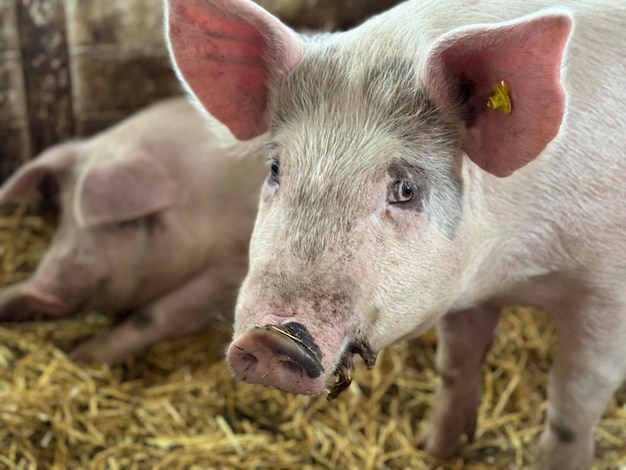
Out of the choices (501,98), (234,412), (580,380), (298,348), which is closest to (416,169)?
(501,98)

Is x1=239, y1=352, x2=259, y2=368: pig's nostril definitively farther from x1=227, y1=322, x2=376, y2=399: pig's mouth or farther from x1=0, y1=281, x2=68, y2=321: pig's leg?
x1=0, y1=281, x2=68, y2=321: pig's leg

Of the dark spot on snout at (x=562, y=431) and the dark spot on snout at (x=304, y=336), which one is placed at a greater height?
the dark spot on snout at (x=304, y=336)

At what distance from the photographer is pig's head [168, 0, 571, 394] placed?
142cm

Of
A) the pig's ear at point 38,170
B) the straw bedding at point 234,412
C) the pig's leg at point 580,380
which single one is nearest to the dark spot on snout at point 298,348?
the pig's leg at point 580,380

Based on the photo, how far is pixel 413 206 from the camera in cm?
158

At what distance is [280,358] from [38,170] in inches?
78.1

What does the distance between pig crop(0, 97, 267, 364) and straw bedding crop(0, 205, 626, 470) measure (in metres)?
0.11

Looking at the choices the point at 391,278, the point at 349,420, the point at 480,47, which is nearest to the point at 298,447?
the point at 349,420

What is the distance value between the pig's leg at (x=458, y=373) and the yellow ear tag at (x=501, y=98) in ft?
2.67

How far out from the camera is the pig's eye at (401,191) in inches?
61.8

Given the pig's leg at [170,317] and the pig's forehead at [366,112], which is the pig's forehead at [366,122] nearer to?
the pig's forehead at [366,112]

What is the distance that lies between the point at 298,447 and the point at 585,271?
1.06 m

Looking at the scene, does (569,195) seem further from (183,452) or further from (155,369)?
(155,369)

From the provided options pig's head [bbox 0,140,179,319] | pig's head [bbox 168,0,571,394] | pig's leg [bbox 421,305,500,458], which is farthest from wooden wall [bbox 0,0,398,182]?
pig's head [bbox 168,0,571,394]
